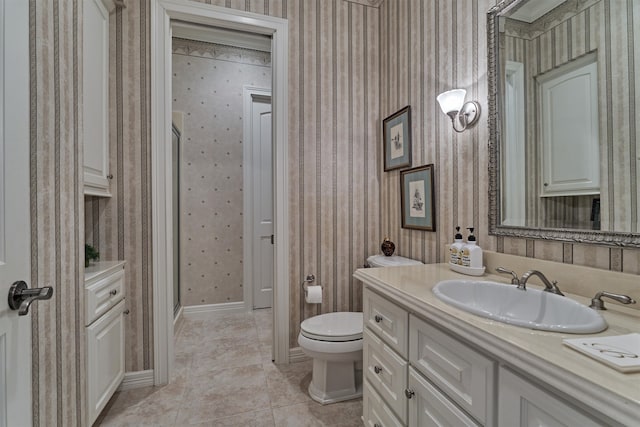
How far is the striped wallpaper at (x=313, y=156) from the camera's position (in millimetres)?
1008

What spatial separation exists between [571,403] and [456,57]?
63.6 inches

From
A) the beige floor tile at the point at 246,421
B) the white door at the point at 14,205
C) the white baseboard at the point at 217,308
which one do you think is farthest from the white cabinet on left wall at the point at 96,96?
the white baseboard at the point at 217,308

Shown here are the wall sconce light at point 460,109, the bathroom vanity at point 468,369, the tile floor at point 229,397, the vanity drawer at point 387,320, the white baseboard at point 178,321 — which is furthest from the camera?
the white baseboard at point 178,321

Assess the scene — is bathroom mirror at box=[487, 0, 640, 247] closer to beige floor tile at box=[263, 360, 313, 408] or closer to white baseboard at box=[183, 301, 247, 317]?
beige floor tile at box=[263, 360, 313, 408]

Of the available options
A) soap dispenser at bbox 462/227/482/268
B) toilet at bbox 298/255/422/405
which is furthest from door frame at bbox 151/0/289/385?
soap dispenser at bbox 462/227/482/268

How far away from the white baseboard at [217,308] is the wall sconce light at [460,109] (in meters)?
2.73

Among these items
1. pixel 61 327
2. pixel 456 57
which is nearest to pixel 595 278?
pixel 456 57

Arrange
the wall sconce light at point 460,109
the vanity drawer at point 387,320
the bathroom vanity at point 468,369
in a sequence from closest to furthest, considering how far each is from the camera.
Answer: the bathroom vanity at point 468,369, the vanity drawer at point 387,320, the wall sconce light at point 460,109

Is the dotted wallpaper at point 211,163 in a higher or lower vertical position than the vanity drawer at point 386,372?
higher

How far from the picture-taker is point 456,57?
5.33 ft

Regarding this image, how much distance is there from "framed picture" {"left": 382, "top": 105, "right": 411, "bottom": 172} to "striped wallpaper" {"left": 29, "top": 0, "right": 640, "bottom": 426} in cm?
8

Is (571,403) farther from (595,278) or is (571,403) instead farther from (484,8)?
(484,8)

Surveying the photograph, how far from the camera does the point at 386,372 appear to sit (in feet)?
4.05

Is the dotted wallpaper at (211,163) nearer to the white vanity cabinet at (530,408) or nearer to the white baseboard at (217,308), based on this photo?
the white baseboard at (217,308)
